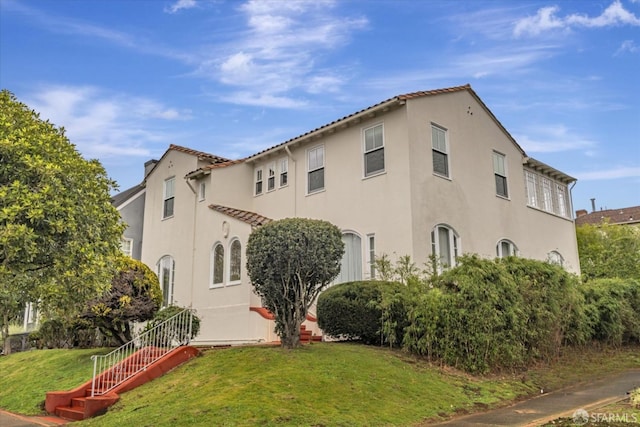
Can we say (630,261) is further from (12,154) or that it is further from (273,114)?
(12,154)

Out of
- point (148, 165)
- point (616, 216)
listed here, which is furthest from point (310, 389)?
point (616, 216)

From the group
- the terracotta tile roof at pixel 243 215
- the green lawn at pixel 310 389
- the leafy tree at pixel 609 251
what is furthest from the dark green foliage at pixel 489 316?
the leafy tree at pixel 609 251

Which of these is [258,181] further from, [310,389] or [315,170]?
[310,389]

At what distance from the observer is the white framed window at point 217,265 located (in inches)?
722

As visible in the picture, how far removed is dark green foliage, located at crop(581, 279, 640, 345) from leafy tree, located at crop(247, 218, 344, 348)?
8.51 m

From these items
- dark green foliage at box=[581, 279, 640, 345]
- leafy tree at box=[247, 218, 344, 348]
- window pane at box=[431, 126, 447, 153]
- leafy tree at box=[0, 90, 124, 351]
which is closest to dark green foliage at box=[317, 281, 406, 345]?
leafy tree at box=[247, 218, 344, 348]

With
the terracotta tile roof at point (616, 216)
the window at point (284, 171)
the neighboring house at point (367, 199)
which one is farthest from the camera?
the terracotta tile roof at point (616, 216)

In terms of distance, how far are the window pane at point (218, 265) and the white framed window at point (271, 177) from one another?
3201 mm

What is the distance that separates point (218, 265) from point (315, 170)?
4880 mm

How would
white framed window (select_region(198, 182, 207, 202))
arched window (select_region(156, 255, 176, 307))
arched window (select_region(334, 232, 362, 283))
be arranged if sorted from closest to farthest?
arched window (select_region(334, 232, 362, 283)) → white framed window (select_region(198, 182, 207, 202)) → arched window (select_region(156, 255, 176, 307))

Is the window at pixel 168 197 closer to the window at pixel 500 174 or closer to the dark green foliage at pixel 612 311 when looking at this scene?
the window at pixel 500 174

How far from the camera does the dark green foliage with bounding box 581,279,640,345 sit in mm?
15430

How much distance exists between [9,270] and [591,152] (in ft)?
53.0

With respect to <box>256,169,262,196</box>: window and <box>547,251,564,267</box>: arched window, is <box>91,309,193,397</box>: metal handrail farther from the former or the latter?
<box>547,251,564,267</box>: arched window
